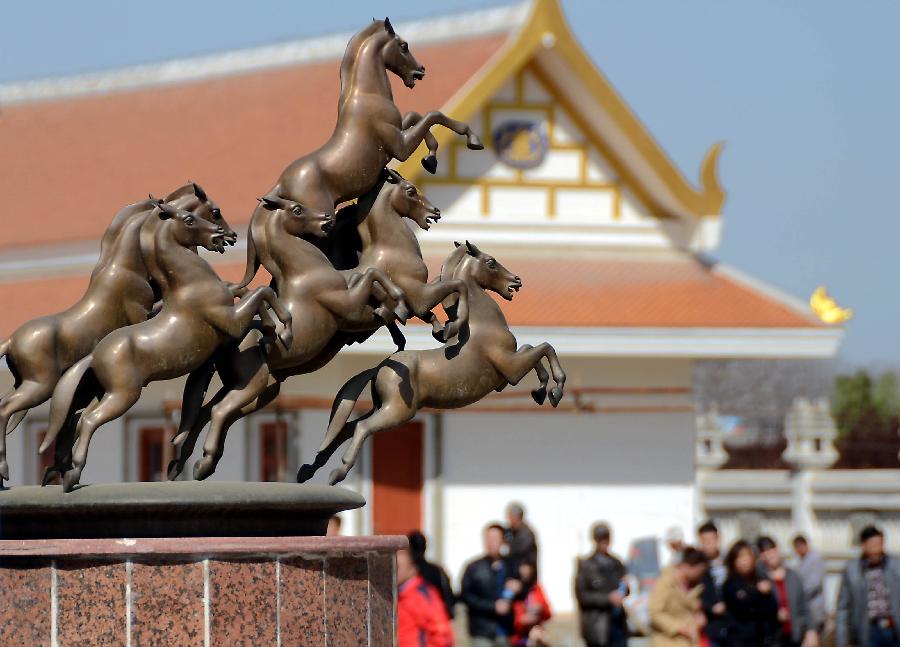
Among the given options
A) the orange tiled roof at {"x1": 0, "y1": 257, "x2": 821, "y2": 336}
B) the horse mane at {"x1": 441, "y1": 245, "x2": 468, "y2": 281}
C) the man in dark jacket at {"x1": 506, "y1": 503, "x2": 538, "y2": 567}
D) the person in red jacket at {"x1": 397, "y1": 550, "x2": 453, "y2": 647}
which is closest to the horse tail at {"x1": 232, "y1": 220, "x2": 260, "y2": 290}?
the horse mane at {"x1": 441, "y1": 245, "x2": 468, "y2": 281}

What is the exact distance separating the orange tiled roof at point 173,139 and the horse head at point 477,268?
12069mm

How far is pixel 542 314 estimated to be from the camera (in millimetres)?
21234

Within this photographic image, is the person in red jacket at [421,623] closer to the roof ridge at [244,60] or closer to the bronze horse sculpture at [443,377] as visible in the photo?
the bronze horse sculpture at [443,377]

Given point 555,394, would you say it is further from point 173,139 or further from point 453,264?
point 173,139

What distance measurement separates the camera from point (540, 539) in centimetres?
2181

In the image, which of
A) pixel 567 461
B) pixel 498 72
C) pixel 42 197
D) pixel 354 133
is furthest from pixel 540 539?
pixel 354 133

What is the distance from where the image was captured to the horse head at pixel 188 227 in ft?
27.7

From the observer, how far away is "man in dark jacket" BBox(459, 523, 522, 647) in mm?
14578

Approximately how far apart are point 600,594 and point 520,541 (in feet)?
3.24

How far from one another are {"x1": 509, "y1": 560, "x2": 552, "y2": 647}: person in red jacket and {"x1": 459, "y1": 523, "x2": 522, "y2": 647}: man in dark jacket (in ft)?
0.29

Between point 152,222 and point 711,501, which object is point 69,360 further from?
point 711,501

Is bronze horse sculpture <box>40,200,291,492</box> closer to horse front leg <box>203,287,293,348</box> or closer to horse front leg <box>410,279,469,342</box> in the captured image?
horse front leg <box>203,287,293,348</box>

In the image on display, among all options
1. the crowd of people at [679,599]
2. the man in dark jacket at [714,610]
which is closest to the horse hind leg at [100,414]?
the crowd of people at [679,599]

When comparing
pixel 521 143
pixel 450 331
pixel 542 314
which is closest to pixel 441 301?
pixel 450 331
